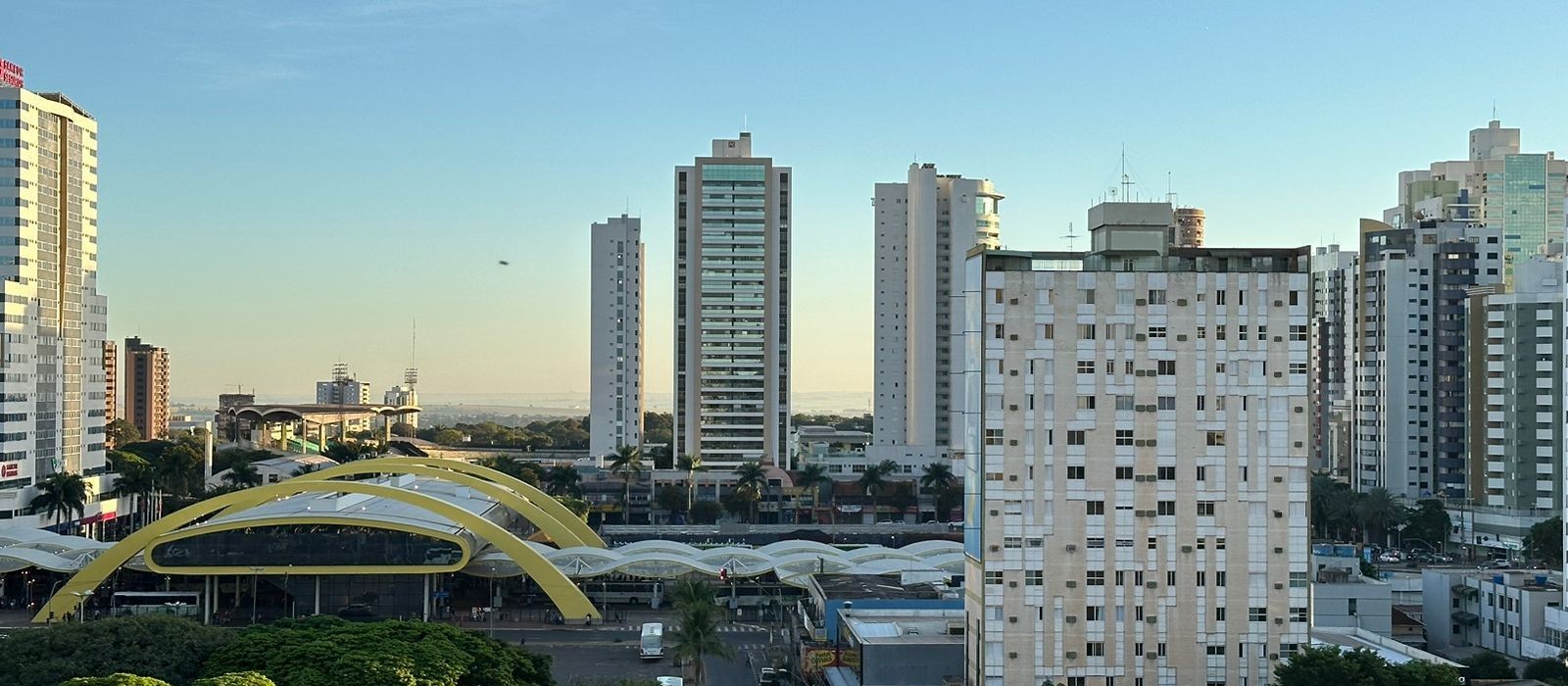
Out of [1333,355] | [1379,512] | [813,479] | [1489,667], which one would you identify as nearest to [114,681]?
[1489,667]

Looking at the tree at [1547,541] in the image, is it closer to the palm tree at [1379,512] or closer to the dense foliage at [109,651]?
the palm tree at [1379,512]

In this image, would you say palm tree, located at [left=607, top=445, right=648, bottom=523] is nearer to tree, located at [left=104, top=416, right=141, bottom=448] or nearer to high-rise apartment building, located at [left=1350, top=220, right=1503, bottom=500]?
high-rise apartment building, located at [left=1350, top=220, right=1503, bottom=500]

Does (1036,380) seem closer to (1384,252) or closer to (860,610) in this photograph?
Result: (860,610)

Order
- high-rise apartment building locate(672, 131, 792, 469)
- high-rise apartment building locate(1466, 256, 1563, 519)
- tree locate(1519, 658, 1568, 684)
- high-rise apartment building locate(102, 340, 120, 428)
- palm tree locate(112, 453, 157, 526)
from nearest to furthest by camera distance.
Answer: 1. tree locate(1519, 658, 1568, 684)
2. high-rise apartment building locate(1466, 256, 1563, 519)
3. palm tree locate(112, 453, 157, 526)
4. high-rise apartment building locate(672, 131, 792, 469)
5. high-rise apartment building locate(102, 340, 120, 428)

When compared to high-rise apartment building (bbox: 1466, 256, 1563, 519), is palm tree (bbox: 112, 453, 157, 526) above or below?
below

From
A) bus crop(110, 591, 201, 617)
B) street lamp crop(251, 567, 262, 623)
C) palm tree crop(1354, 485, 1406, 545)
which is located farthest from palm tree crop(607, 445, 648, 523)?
palm tree crop(1354, 485, 1406, 545)

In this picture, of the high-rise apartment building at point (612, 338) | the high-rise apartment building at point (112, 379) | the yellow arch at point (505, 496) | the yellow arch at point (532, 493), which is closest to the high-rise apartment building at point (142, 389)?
the high-rise apartment building at point (112, 379)

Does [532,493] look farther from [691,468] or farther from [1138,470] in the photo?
[1138,470]
